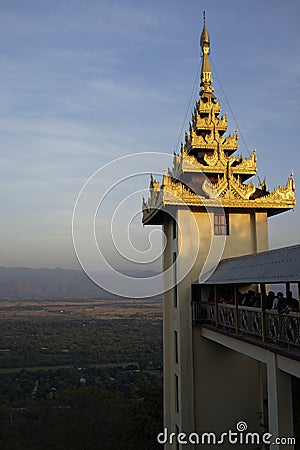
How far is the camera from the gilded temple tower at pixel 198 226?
45.9ft

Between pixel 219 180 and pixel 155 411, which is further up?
pixel 219 180

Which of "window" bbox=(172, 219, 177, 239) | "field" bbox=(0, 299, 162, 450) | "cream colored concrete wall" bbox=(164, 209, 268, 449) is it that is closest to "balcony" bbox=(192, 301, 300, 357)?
"cream colored concrete wall" bbox=(164, 209, 268, 449)

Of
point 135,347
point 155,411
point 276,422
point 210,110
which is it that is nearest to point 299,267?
point 276,422

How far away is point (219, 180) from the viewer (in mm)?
14656

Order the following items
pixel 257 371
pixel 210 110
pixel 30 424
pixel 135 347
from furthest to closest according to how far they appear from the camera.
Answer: pixel 135 347 < pixel 30 424 < pixel 210 110 < pixel 257 371

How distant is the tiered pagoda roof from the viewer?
14.2 m

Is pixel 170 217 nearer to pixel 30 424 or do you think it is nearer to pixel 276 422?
pixel 276 422

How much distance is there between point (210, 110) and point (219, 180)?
10.8ft

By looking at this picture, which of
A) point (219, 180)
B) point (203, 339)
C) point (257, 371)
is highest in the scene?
point (219, 180)

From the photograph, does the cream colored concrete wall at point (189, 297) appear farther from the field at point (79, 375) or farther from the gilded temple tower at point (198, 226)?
the field at point (79, 375)

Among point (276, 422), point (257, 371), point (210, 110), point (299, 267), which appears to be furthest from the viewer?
point (210, 110)

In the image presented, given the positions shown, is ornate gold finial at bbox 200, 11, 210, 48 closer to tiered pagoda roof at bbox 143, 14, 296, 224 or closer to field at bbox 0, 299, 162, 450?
tiered pagoda roof at bbox 143, 14, 296, 224

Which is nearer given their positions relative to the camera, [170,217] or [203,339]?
[203,339]

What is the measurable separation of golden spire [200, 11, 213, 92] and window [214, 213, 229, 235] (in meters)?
5.26
